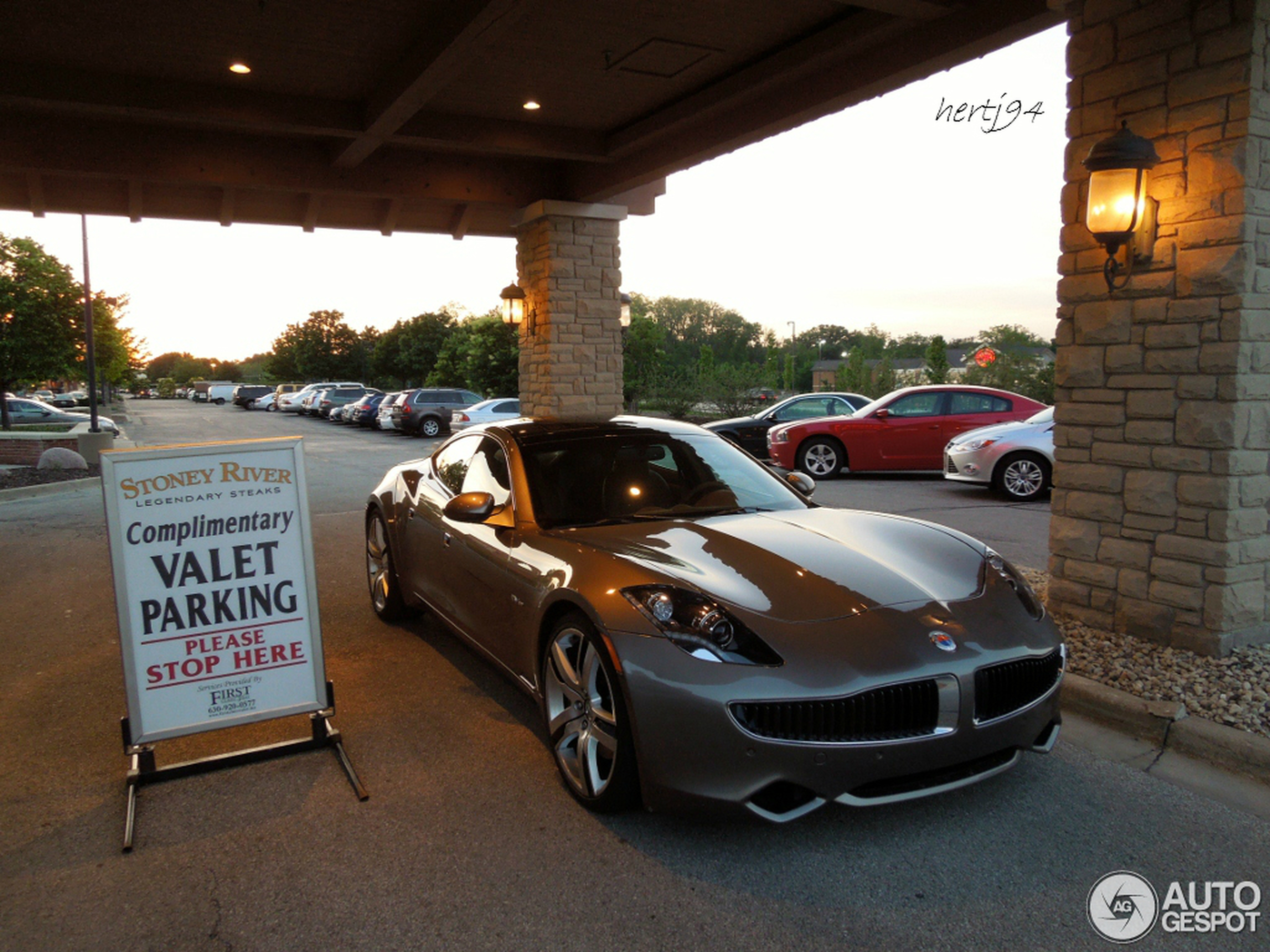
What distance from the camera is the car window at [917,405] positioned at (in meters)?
14.2

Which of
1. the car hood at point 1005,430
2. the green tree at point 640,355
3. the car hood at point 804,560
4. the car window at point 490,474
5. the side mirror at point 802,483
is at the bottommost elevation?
the car hood at point 1005,430

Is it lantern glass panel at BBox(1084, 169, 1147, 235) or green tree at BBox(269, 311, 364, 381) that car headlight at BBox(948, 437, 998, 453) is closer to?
lantern glass panel at BBox(1084, 169, 1147, 235)

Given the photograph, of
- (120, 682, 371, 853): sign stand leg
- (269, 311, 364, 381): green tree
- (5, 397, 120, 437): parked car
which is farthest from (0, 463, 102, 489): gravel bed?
(269, 311, 364, 381): green tree

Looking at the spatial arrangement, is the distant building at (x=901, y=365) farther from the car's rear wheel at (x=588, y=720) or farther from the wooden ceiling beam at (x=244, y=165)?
the car's rear wheel at (x=588, y=720)

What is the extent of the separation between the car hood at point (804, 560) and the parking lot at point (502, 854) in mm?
768

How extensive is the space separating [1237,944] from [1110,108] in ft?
14.0

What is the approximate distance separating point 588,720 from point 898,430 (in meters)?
11.8

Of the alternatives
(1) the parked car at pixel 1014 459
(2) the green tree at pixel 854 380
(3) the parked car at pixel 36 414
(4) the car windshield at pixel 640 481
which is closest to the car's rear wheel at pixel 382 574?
(4) the car windshield at pixel 640 481

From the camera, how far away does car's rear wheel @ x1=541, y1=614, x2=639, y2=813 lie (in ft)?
10.5

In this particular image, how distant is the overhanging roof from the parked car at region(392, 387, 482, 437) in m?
17.7

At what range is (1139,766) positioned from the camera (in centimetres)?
373

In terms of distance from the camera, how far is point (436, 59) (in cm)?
734

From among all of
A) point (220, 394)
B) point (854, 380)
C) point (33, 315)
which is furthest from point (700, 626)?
point (220, 394)

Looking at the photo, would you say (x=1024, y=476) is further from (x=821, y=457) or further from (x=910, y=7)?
(x=910, y=7)
